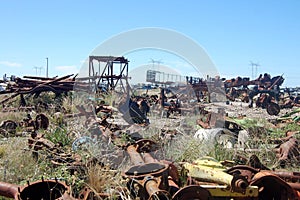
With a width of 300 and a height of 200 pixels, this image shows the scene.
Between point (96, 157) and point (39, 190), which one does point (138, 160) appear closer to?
point (96, 157)

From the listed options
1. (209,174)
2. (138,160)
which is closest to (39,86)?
(138,160)

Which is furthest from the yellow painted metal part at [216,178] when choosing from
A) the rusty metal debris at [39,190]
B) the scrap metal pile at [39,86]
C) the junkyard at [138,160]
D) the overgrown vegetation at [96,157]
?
the scrap metal pile at [39,86]

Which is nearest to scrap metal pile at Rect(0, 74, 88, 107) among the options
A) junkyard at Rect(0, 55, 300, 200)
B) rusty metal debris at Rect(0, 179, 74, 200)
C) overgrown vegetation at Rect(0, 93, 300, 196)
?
junkyard at Rect(0, 55, 300, 200)

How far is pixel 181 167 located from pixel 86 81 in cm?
956

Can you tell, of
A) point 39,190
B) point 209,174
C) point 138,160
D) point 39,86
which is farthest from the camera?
point 39,86

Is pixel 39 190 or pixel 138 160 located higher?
pixel 138 160

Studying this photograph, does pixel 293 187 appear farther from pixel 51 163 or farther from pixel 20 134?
pixel 20 134

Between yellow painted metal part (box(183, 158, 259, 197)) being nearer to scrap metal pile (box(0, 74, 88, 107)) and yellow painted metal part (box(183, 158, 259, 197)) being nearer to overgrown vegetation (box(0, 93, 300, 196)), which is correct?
overgrown vegetation (box(0, 93, 300, 196))

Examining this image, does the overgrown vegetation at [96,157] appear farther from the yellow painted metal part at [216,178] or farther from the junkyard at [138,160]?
the yellow painted metal part at [216,178]

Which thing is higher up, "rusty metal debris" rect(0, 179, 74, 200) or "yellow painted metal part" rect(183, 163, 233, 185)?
"yellow painted metal part" rect(183, 163, 233, 185)

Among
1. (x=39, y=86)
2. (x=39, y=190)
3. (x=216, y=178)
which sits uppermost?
(x=39, y=86)

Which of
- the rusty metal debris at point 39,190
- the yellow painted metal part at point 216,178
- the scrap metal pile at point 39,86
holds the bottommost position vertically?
the rusty metal debris at point 39,190

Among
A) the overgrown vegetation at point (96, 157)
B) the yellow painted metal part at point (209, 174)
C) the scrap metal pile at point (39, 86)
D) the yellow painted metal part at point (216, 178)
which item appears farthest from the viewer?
the scrap metal pile at point (39, 86)

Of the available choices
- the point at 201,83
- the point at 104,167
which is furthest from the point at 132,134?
the point at 201,83
